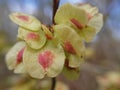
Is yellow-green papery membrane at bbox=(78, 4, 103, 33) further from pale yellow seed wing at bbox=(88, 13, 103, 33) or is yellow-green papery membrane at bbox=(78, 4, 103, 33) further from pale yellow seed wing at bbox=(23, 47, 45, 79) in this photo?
pale yellow seed wing at bbox=(23, 47, 45, 79)

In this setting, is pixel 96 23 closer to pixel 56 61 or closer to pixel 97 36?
pixel 56 61

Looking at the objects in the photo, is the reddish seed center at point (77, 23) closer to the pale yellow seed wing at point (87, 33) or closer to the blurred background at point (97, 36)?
the pale yellow seed wing at point (87, 33)

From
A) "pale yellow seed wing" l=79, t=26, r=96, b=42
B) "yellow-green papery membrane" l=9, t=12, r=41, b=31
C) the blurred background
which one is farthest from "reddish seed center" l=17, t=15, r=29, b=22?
the blurred background

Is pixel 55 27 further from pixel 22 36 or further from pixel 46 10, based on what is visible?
pixel 46 10

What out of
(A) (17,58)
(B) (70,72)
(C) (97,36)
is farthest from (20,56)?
(C) (97,36)

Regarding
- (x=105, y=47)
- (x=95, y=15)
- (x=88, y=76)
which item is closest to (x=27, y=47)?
(x=95, y=15)

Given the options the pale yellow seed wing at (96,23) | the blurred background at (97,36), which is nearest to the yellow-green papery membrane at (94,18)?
the pale yellow seed wing at (96,23)

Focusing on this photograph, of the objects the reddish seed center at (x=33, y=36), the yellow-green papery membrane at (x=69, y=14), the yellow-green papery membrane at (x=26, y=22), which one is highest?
the yellow-green papery membrane at (x=69, y=14)
